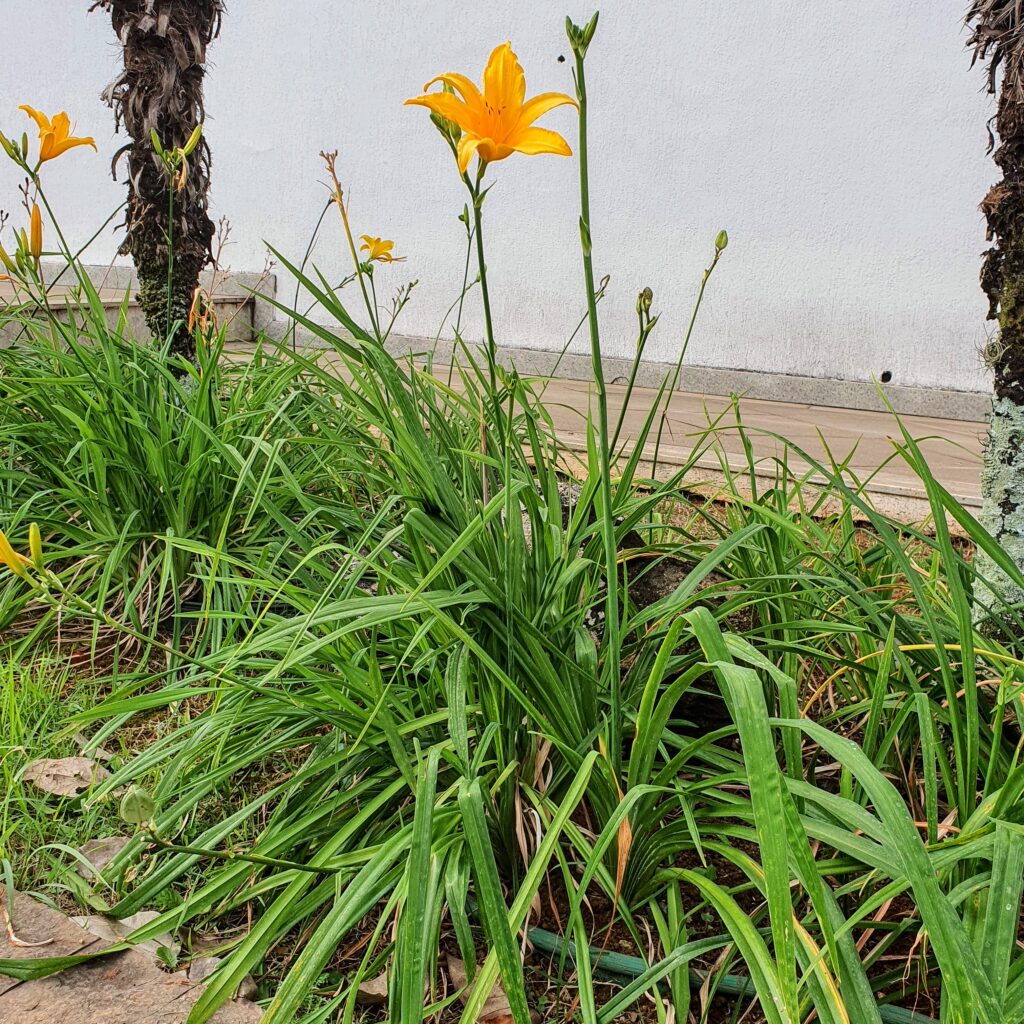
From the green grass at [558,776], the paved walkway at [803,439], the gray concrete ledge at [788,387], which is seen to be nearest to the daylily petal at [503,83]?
the green grass at [558,776]

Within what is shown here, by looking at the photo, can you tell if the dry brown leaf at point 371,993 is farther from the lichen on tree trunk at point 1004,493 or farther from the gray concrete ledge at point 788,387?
the gray concrete ledge at point 788,387

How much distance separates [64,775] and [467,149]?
3.68 ft

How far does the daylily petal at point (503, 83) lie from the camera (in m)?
0.90

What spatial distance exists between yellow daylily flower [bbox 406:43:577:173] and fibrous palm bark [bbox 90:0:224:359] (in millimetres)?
1943

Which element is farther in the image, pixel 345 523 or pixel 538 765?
pixel 345 523

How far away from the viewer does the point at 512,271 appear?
5629 millimetres

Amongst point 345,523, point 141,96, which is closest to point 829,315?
point 141,96

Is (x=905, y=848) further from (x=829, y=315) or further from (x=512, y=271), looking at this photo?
(x=512, y=271)

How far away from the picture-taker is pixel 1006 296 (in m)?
1.43

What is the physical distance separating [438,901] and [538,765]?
0.26 meters

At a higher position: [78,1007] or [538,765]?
[538,765]

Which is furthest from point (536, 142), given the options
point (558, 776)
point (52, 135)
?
point (52, 135)

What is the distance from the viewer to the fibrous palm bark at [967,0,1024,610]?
1.41m

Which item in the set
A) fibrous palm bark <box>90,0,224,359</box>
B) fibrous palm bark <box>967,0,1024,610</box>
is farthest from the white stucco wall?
fibrous palm bark <box>967,0,1024,610</box>
